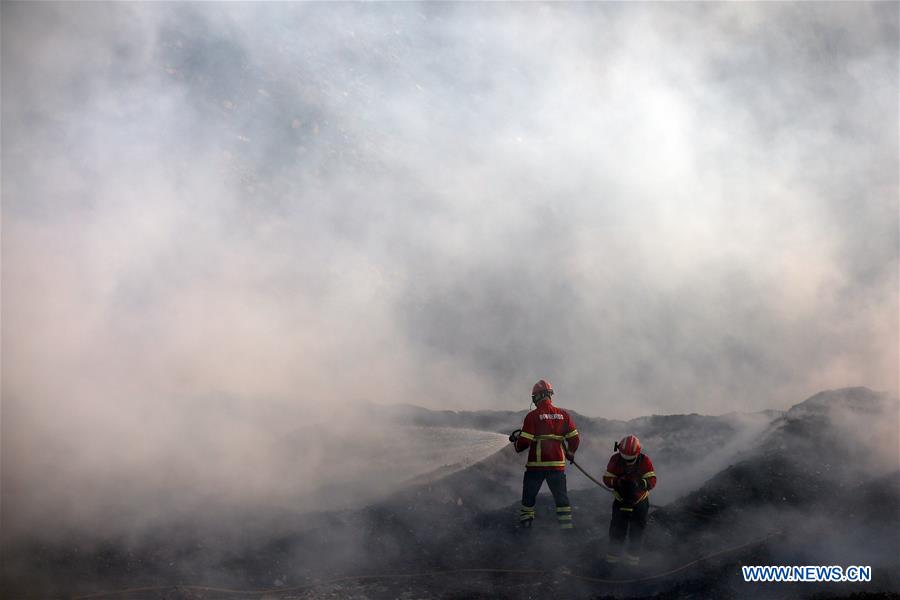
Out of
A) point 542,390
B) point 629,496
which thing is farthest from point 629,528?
point 542,390

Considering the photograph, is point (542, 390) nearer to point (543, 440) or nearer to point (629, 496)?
point (543, 440)

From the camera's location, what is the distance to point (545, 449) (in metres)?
8.54

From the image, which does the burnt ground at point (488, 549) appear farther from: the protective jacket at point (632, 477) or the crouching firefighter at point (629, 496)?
the protective jacket at point (632, 477)

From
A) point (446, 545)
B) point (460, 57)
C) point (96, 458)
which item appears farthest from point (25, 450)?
point (460, 57)

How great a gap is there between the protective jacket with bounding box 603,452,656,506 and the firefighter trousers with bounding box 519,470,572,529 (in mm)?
601

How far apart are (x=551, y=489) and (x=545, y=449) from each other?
404mm

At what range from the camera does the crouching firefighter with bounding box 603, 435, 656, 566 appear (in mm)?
7980

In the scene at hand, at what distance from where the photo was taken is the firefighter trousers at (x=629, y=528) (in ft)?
26.3

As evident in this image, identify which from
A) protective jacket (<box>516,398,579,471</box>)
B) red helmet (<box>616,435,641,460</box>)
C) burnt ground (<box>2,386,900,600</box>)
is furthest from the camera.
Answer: protective jacket (<box>516,398,579,471</box>)

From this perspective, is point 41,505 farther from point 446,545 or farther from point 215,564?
point 446,545

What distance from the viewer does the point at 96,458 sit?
30.4ft

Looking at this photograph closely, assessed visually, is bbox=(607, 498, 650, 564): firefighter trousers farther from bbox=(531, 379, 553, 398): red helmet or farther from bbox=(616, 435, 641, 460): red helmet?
bbox=(531, 379, 553, 398): red helmet

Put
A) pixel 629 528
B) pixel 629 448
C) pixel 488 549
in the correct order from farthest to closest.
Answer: pixel 488 549 → pixel 629 528 → pixel 629 448

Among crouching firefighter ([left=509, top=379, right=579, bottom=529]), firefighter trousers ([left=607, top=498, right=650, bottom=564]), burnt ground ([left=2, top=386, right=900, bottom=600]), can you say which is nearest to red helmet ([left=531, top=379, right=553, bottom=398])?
crouching firefighter ([left=509, top=379, right=579, bottom=529])
